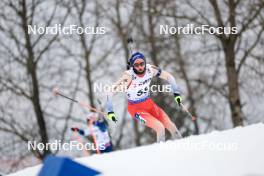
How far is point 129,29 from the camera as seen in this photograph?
2128 centimetres

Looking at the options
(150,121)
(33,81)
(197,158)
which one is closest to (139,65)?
(150,121)

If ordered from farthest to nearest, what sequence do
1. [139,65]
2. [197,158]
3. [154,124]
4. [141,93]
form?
[141,93]
[139,65]
[154,124]
[197,158]

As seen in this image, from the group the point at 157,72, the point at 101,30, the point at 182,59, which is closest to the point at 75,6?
the point at 101,30

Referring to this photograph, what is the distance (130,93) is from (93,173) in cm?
418

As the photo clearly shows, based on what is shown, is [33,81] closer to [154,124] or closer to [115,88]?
[115,88]

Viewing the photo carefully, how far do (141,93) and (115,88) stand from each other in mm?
548

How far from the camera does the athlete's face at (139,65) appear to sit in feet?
24.7

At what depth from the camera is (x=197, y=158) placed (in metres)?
3.84

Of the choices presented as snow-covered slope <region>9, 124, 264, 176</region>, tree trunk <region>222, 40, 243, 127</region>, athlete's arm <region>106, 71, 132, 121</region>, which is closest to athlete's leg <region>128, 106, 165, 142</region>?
athlete's arm <region>106, 71, 132, 121</region>

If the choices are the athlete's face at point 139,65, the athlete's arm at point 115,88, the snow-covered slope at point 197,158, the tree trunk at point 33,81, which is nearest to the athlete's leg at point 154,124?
the athlete's arm at point 115,88

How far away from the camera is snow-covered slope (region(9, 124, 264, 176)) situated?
360 centimetres

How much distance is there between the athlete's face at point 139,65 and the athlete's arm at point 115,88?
170 mm

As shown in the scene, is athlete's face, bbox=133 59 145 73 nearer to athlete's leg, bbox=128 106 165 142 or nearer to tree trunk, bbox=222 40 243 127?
athlete's leg, bbox=128 106 165 142

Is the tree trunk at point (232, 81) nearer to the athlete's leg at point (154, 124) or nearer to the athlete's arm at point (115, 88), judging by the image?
the athlete's leg at point (154, 124)
